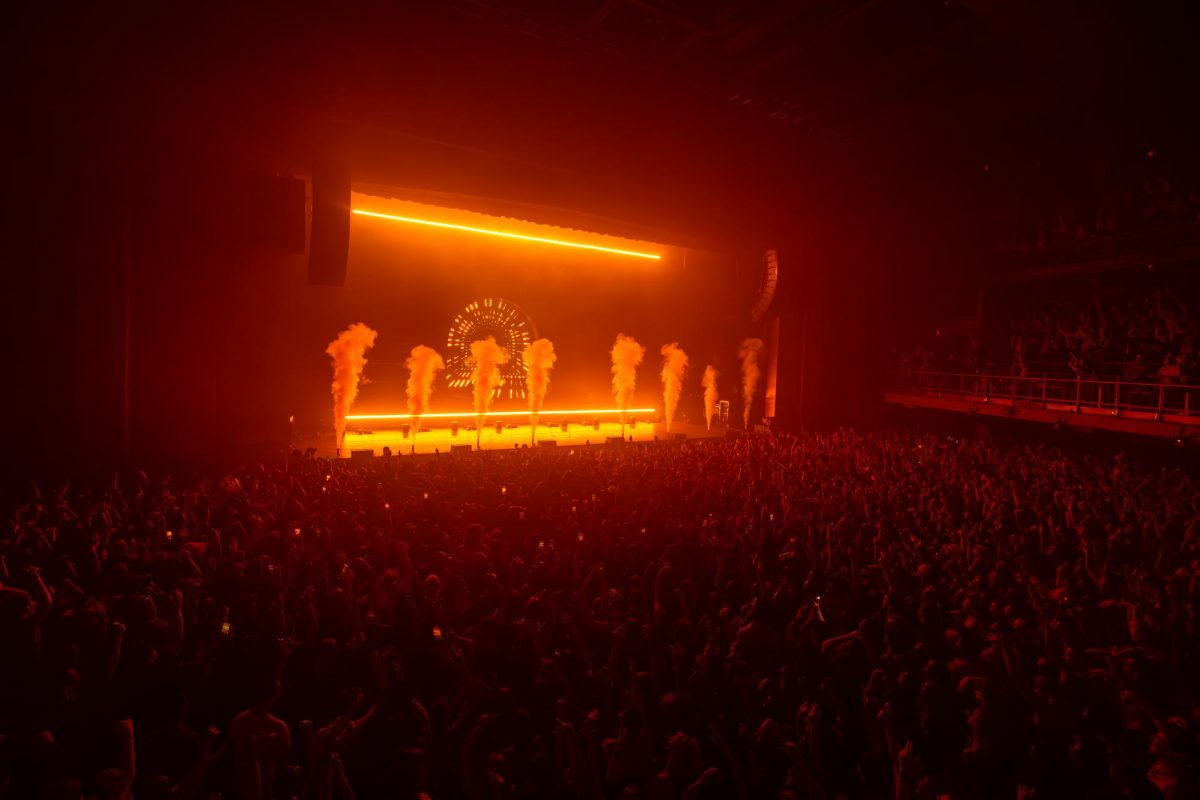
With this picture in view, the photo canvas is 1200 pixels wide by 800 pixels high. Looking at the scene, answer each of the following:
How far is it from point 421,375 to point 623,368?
8250mm

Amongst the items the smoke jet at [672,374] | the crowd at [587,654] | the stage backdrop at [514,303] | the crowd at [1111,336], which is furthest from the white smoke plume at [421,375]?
the crowd at [1111,336]

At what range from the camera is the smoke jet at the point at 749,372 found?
74.3 ft

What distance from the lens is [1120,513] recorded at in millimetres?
7047

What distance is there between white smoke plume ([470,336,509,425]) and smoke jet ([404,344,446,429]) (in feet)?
4.53

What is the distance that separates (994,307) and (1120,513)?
14.6 m

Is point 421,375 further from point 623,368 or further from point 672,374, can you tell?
point 672,374

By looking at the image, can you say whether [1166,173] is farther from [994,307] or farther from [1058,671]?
[1058,671]

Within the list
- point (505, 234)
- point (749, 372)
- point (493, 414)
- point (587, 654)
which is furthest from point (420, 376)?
point (587, 654)

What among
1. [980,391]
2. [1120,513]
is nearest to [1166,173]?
[980,391]

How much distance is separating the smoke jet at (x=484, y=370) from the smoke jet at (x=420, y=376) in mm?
1382

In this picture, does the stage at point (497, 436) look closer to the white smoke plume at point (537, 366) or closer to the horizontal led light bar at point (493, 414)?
the horizontal led light bar at point (493, 414)

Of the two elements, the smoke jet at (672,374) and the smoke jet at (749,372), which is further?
the smoke jet at (672,374)

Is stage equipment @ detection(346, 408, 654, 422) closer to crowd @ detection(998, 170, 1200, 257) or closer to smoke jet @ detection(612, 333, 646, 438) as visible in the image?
smoke jet @ detection(612, 333, 646, 438)

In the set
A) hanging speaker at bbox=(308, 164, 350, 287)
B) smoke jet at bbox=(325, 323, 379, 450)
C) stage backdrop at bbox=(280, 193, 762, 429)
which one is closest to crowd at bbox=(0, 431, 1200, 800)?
hanging speaker at bbox=(308, 164, 350, 287)
